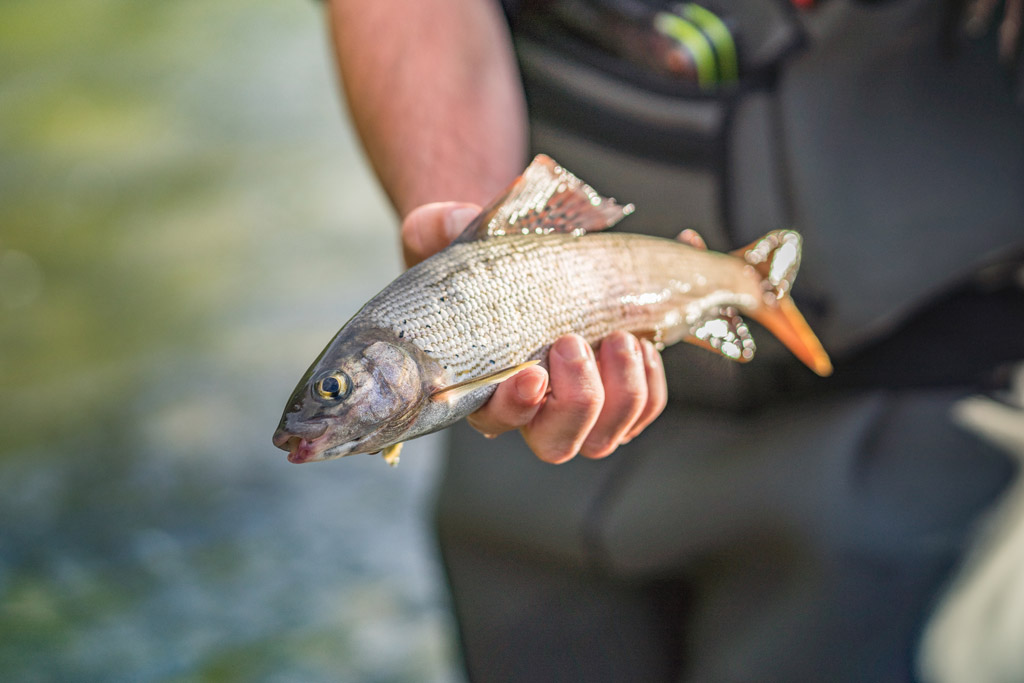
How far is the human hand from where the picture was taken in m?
1.15

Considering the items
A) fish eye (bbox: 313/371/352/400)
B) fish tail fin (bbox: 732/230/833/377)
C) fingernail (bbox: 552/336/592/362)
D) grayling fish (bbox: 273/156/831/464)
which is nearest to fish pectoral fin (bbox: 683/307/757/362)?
grayling fish (bbox: 273/156/831/464)

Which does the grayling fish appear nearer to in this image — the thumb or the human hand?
the human hand

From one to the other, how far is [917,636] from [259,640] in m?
2.83

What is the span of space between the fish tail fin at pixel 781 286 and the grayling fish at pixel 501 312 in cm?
4

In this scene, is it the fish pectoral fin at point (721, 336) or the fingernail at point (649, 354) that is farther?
the fish pectoral fin at point (721, 336)

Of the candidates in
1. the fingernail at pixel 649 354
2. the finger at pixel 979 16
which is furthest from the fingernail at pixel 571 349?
the finger at pixel 979 16

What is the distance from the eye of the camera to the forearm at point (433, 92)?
1.77 meters

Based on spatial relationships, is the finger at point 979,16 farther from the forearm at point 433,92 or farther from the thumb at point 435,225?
the thumb at point 435,225

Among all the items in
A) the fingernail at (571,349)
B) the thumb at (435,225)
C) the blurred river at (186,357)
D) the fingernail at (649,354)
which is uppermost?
the thumb at (435,225)

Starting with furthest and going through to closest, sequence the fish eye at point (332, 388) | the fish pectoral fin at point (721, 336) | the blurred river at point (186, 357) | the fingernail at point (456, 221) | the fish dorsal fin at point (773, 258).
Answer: the blurred river at point (186, 357), the fish dorsal fin at point (773, 258), the fish pectoral fin at point (721, 336), the fingernail at point (456, 221), the fish eye at point (332, 388)

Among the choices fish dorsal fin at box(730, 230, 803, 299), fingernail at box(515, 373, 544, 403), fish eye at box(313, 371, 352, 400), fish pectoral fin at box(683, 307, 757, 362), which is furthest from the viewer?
fish dorsal fin at box(730, 230, 803, 299)

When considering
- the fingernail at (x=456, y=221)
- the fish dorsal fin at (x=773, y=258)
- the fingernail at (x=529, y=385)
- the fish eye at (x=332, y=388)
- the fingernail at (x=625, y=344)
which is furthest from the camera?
the fish dorsal fin at (x=773, y=258)

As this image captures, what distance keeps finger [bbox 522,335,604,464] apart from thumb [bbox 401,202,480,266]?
32cm

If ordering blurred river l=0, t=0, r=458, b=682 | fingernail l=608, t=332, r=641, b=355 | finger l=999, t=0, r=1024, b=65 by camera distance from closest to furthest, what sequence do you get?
fingernail l=608, t=332, r=641, b=355 < finger l=999, t=0, r=1024, b=65 < blurred river l=0, t=0, r=458, b=682
